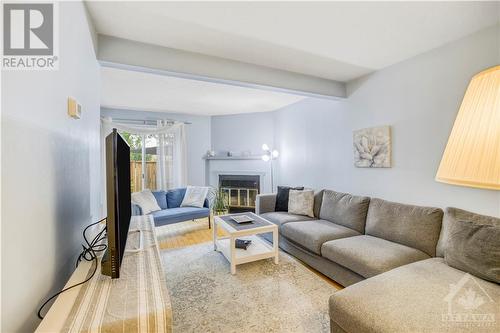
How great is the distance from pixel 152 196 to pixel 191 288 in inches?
87.1

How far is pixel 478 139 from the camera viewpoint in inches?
22.7

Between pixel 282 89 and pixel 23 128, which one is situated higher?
pixel 282 89

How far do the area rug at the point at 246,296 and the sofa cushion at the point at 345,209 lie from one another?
0.81 m

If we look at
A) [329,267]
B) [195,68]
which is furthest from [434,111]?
[195,68]

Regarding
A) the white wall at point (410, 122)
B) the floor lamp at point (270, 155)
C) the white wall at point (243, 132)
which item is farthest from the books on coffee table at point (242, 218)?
the white wall at point (243, 132)

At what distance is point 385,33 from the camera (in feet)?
6.86

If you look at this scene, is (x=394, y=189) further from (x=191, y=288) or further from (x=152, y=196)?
(x=152, y=196)

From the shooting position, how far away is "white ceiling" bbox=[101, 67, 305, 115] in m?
3.22

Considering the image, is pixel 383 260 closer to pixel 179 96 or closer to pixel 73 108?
pixel 73 108

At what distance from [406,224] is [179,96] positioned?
380 centimetres

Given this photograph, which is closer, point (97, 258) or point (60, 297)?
point (60, 297)

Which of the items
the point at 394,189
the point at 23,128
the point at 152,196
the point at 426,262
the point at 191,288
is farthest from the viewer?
the point at 152,196

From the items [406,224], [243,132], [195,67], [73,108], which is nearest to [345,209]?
[406,224]

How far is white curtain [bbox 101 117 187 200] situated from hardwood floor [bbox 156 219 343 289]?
110cm
